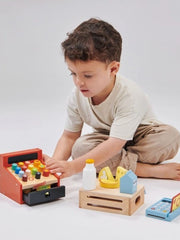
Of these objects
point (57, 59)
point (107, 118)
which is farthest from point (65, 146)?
point (57, 59)

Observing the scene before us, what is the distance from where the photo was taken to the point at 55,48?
301 cm

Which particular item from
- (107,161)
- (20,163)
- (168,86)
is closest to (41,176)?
(20,163)

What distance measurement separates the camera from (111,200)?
1397 millimetres

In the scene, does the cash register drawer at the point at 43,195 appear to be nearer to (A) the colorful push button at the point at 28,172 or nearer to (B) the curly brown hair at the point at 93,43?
(A) the colorful push button at the point at 28,172

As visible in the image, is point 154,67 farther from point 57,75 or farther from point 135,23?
point 57,75

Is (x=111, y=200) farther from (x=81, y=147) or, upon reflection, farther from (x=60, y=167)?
(x=81, y=147)

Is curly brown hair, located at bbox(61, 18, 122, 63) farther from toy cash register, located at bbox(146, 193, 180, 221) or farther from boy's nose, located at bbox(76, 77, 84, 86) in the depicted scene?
toy cash register, located at bbox(146, 193, 180, 221)

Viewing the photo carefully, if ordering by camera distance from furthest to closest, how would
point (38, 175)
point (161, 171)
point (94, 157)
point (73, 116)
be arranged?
1. point (73, 116)
2. point (161, 171)
3. point (94, 157)
4. point (38, 175)

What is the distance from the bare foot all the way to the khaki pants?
0.03 metres

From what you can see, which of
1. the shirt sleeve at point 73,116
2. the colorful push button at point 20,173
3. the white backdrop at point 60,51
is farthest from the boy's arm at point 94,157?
the white backdrop at point 60,51

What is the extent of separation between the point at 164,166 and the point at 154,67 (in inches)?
47.8

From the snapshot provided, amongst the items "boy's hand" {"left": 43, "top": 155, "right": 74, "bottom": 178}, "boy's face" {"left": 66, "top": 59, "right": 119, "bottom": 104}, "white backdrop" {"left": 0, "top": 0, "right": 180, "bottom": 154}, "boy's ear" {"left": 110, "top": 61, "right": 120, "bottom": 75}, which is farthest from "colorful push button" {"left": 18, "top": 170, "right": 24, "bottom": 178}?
"white backdrop" {"left": 0, "top": 0, "right": 180, "bottom": 154}

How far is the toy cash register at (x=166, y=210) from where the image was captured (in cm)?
134

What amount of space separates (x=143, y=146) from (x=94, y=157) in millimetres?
230
